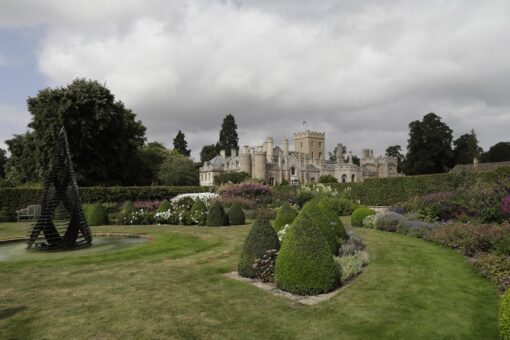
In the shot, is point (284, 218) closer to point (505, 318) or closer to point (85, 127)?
point (505, 318)

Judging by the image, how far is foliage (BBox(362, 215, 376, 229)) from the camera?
16594 mm

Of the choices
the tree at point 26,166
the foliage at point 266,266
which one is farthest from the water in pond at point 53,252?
the tree at point 26,166

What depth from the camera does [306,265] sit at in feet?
22.1

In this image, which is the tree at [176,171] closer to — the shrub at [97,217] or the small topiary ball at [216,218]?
the shrub at [97,217]

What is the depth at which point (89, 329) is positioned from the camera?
523 centimetres

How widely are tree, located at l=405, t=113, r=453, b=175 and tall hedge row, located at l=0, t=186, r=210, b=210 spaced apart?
1830 inches

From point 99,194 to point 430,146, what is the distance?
182 feet

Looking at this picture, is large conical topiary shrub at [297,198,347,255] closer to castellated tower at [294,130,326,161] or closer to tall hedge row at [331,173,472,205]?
tall hedge row at [331,173,472,205]

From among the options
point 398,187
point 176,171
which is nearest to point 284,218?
point 398,187

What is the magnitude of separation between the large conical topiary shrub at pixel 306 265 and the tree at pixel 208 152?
8147cm

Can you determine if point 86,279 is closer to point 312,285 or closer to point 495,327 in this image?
point 312,285

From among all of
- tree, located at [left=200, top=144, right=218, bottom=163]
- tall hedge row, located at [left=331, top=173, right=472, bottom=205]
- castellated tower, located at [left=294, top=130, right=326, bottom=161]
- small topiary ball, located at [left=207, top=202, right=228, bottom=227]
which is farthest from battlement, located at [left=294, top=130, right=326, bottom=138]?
small topiary ball, located at [left=207, top=202, right=228, bottom=227]

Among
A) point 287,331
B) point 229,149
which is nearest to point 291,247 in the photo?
point 287,331

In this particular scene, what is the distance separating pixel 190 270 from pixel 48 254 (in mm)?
5389
